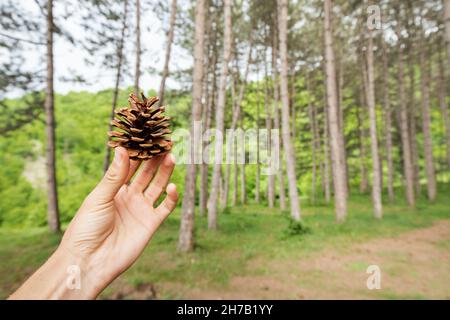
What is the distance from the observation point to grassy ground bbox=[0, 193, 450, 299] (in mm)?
5340

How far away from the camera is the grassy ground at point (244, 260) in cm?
534

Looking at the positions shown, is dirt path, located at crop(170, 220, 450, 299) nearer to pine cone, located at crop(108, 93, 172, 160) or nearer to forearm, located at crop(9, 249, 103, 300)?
forearm, located at crop(9, 249, 103, 300)

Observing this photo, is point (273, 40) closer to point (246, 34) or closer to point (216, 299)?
point (246, 34)

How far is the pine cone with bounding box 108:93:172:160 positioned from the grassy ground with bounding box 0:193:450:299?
13.7 ft

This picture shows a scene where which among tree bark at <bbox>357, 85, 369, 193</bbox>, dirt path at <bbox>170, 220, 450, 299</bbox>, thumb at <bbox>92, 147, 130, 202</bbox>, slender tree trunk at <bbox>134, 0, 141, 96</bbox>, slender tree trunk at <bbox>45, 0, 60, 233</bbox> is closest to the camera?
thumb at <bbox>92, 147, 130, 202</bbox>

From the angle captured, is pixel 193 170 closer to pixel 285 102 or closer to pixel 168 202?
pixel 285 102

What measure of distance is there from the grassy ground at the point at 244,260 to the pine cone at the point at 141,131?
165 inches

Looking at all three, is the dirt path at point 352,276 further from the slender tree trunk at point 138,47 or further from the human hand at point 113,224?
the slender tree trunk at point 138,47

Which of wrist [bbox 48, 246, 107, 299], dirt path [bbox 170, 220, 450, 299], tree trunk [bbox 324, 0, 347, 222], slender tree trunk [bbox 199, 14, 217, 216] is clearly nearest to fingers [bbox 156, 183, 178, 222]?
wrist [bbox 48, 246, 107, 299]

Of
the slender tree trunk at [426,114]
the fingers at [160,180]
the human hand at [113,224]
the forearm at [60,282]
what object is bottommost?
the forearm at [60,282]

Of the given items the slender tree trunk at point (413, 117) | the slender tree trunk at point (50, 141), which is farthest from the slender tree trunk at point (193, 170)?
the slender tree trunk at point (413, 117)

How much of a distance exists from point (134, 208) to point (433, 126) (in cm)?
3516

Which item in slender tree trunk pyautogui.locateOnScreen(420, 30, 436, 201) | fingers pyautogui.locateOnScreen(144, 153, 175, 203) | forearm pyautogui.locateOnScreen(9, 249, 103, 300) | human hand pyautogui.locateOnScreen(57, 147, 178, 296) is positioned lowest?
forearm pyautogui.locateOnScreen(9, 249, 103, 300)
